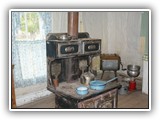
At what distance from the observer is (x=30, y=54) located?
1481mm

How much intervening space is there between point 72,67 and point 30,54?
0.42 meters

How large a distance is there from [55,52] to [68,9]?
1.51 ft

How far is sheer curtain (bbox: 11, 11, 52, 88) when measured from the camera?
130 cm

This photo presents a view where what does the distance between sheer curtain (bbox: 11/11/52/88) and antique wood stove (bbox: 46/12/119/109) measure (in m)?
0.06

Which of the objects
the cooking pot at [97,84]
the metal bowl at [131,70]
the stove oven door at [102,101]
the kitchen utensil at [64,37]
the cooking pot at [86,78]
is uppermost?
the kitchen utensil at [64,37]

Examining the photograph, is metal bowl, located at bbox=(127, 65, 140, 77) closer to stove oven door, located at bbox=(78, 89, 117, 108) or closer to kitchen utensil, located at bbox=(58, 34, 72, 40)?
stove oven door, located at bbox=(78, 89, 117, 108)

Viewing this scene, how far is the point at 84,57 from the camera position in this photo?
1.81m

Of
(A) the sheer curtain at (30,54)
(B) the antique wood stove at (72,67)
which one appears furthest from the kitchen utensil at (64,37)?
(A) the sheer curtain at (30,54)

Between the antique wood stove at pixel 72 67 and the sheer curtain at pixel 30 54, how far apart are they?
0.21ft

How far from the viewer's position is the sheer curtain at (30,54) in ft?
4.25

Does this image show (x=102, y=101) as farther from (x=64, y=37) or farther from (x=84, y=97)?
(x=64, y=37)

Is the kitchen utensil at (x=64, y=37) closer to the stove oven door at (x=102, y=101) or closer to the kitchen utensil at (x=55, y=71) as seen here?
the kitchen utensil at (x=55, y=71)
